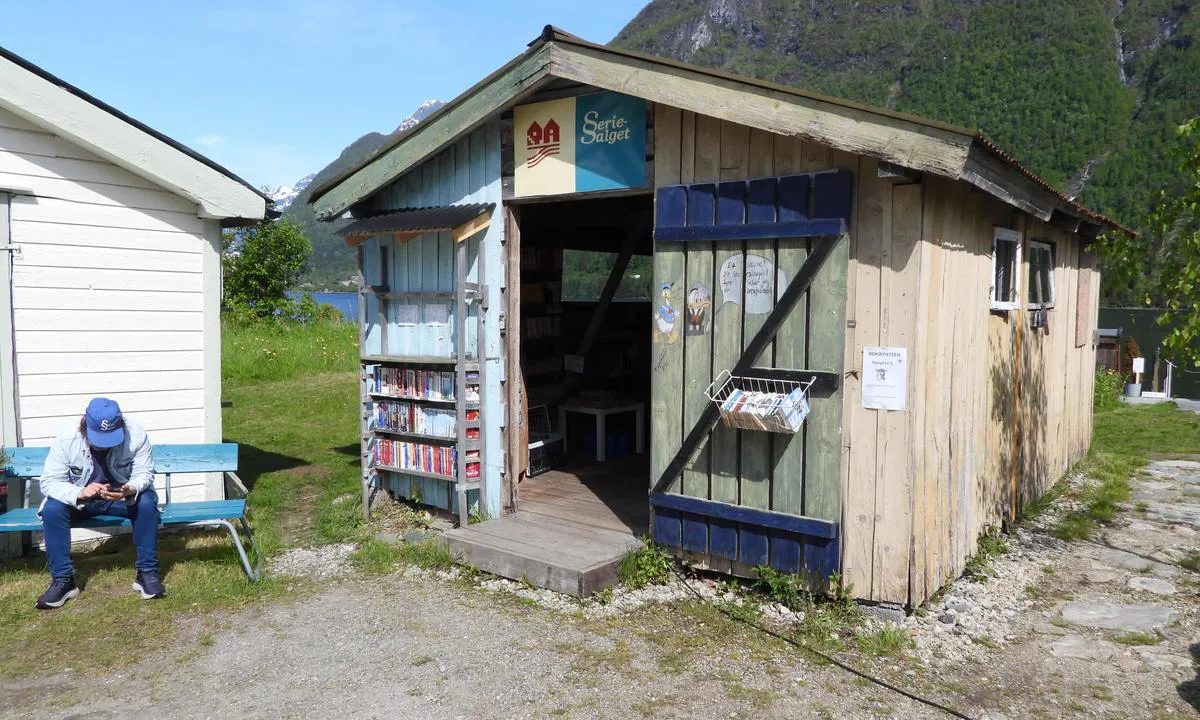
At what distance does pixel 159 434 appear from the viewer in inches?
263

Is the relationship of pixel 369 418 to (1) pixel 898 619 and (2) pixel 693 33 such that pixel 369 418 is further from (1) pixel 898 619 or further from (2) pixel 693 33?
(2) pixel 693 33

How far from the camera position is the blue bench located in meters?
5.54

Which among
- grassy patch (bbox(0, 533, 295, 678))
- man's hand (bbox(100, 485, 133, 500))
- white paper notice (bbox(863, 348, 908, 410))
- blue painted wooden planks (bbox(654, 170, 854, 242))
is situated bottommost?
grassy patch (bbox(0, 533, 295, 678))

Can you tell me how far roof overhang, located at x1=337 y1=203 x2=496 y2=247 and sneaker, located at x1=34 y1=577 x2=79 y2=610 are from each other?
3059mm

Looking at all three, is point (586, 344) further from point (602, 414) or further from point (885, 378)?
point (885, 378)

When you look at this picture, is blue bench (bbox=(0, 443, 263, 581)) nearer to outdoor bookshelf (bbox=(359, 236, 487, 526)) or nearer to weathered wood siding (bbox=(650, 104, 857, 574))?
outdoor bookshelf (bbox=(359, 236, 487, 526))

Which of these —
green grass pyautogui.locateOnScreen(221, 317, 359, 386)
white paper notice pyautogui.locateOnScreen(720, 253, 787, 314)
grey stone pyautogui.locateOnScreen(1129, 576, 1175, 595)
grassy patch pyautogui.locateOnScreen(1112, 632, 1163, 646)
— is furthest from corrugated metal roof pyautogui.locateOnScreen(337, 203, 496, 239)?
green grass pyautogui.locateOnScreen(221, 317, 359, 386)

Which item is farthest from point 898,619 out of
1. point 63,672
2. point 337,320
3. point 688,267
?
point 337,320

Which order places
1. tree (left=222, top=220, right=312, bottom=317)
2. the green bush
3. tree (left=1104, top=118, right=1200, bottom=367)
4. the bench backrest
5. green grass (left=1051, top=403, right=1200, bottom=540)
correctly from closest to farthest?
tree (left=1104, top=118, right=1200, bottom=367)
the bench backrest
green grass (left=1051, top=403, right=1200, bottom=540)
the green bush
tree (left=222, top=220, right=312, bottom=317)

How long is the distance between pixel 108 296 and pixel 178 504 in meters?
1.72

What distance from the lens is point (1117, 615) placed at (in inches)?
206

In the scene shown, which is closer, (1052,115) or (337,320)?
(337,320)

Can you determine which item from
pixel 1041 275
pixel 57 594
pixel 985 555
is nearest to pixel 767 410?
pixel 985 555

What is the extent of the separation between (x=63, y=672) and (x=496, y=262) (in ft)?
12.3
